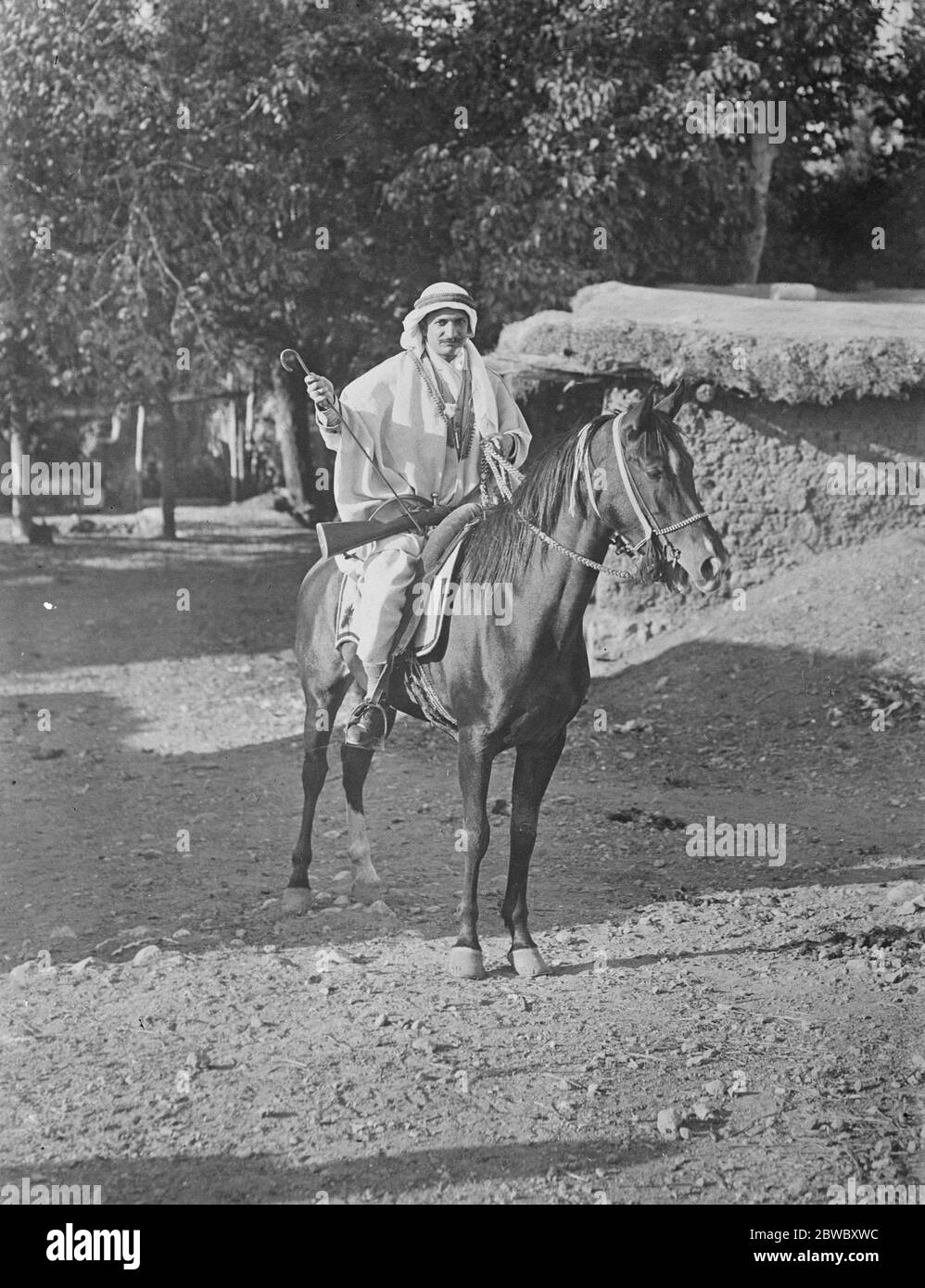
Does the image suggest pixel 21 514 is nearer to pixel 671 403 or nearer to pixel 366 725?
pixel 366 725

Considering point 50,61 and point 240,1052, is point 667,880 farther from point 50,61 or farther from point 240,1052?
point 50,61

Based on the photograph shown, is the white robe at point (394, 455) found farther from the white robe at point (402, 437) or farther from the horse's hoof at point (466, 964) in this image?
the horse's hoof at point (466, 964)

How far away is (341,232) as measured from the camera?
1425 cm

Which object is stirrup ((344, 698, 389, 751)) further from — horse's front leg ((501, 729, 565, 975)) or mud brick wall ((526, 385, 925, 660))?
mud brick wall ((526, 385, 925, 660))

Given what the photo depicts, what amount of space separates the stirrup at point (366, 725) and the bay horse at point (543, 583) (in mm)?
136

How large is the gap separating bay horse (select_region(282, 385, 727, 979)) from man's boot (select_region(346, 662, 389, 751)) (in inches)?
4.2

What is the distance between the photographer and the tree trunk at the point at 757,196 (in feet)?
49.1

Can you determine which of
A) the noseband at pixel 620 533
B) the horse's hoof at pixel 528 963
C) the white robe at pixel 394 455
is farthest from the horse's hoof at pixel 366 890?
the noseband at pixel 620 533

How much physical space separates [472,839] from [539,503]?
1.49m

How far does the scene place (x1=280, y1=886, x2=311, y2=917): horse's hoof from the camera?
6.81 metres

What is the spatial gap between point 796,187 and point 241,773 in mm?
10427

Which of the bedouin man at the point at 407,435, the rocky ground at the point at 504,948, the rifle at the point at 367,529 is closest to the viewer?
the rocky ground at the point at 504,948

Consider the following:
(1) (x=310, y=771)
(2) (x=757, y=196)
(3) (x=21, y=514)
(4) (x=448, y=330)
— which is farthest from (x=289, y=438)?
(4) (x=448, y=330)

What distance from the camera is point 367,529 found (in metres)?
6.34
